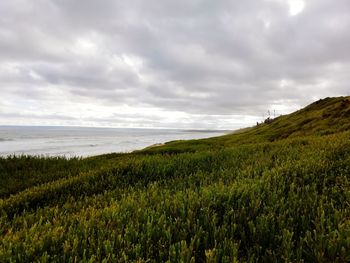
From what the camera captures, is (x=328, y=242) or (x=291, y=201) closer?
(x=328, y=242)

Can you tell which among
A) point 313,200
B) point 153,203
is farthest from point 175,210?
point 313,200

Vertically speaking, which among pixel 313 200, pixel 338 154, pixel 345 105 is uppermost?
pixel 345 105

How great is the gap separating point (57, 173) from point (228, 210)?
10.4 meters

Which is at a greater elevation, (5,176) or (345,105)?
(345,105)

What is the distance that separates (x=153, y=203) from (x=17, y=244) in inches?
109

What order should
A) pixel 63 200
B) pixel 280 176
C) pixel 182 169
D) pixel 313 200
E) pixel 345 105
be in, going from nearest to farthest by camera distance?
1. pixel 313 200
2. pixel 280 176
3. pixel 63 200
4. pixel 182 169
5. pixel 345 105

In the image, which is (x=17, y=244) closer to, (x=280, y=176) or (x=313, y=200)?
(x=313, y=200)

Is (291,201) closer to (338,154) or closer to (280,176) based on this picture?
(280,176)

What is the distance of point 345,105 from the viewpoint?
60.9 metres

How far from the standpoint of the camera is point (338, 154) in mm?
9930

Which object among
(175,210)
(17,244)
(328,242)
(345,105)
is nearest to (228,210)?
(175,210)

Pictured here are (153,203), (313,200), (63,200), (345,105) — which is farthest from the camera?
(345,105)

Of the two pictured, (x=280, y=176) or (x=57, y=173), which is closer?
(x=280, y=176)

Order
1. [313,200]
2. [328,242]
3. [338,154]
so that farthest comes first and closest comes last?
[338,154], [313,200], [328,242]
